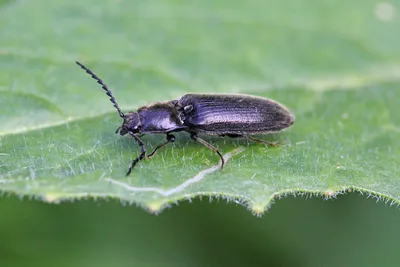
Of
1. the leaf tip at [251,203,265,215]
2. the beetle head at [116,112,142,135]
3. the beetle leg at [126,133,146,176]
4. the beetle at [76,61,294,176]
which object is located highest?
the beetle at [76,61,294,176]

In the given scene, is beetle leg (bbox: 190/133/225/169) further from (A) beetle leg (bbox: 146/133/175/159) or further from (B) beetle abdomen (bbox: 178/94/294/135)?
(A) beetle leg (bbox: 146/133/175/159)

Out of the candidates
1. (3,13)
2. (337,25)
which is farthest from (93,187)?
(337,25)

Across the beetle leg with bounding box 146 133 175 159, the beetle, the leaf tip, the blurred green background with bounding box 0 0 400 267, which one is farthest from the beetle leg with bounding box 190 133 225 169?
the blurred green background with bounding box 0 0 400 267

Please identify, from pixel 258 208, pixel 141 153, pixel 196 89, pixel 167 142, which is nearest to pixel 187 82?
pixel 196 89

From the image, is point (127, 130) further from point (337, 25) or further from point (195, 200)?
point (337, 25)

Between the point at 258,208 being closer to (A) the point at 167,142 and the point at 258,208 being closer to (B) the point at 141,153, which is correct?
(B) the point at 141,153
